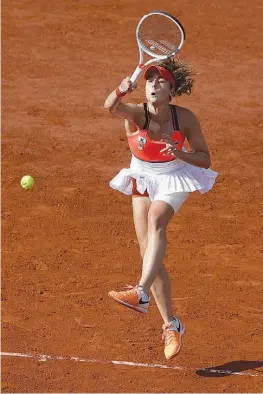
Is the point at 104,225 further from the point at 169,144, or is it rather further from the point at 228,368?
the point at 169,144

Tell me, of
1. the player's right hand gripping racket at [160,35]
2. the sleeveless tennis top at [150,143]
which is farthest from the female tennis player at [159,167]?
the player's right hand gripping racket at [160,35]

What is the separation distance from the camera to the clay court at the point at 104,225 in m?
10.1

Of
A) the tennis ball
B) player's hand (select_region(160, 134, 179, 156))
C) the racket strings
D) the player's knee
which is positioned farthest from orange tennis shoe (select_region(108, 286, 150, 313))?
the tennis ball

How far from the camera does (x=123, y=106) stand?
29.5ft

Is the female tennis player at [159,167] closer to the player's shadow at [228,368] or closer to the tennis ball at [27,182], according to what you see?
the player's shadow at [228,368]

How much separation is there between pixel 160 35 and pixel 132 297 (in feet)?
8.61

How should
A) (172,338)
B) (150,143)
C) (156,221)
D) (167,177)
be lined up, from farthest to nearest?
(172,338), (167,177), (150,143), (156,221)

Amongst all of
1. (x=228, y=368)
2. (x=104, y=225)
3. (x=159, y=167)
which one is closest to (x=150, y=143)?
(x=159, y=167)

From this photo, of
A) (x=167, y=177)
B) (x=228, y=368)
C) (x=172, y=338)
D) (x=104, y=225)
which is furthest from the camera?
(x=104, y=225)

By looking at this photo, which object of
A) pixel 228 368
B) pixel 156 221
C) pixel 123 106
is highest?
pixel 123 106

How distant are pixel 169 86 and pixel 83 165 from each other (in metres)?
5.68

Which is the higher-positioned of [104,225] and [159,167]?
[159,167]

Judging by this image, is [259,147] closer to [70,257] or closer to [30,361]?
[70,257]

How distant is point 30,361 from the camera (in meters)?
10.0
